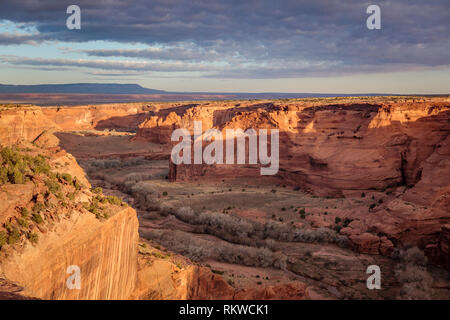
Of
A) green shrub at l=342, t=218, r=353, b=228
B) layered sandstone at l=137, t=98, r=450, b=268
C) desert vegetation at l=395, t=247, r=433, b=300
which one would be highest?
layered sandstone at l=137, t=98, r=450, b=268

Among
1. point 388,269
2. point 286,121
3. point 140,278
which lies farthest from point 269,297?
point 286,121

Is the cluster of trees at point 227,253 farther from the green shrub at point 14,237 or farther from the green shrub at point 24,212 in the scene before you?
the green shrub at point 14,237

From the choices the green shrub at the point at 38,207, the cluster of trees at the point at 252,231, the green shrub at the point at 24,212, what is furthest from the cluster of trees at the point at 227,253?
the green shrub at the point at 24,212

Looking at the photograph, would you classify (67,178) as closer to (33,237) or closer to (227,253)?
(33,237)

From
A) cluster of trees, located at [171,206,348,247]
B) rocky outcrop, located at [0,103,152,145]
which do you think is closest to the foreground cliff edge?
cluster of trees, located at [171,206,348,247]

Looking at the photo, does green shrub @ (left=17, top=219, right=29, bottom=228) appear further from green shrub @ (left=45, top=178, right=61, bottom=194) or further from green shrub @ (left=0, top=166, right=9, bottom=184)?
green shrub @ (left=0, top=166, right=9, bottom=184)

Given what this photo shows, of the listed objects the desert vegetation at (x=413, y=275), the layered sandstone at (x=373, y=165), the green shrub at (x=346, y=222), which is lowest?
the desert vegetation at (x=413, y=275)

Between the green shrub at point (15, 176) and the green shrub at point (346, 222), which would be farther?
the green shrub at point (346, 222)
